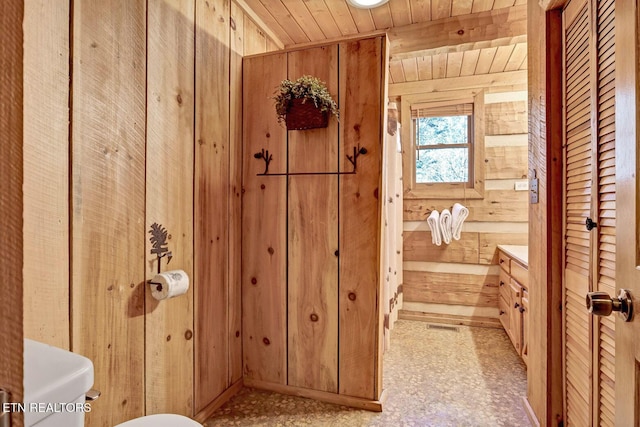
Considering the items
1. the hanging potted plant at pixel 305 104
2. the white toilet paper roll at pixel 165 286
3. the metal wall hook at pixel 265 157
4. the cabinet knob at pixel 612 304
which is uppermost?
the hanging potted plant at pixel 305 104

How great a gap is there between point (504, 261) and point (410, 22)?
2.16 m

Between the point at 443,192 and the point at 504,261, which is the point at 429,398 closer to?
the point at 504,261

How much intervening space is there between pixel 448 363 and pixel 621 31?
2319mm

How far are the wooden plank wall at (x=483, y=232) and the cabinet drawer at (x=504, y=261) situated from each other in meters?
0.10

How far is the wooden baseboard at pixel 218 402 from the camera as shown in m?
1.76

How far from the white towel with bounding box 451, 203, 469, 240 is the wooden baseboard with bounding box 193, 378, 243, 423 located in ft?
7.69

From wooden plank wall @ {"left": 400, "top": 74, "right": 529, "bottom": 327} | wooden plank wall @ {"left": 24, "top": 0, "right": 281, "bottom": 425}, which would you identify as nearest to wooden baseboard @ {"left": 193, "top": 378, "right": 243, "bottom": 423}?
wooden plank wall @ {"left": 24, "top": 0, "right": 281, "bottom": 425}

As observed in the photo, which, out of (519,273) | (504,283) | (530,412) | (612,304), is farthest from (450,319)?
(612,304)

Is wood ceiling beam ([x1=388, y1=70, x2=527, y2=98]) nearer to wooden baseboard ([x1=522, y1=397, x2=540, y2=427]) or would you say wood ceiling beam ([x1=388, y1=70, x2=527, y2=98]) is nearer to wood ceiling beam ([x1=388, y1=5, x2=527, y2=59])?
wood ceiling beam ([x1=388, y1=5, x2=527, y2=59])

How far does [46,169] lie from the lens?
1072mm

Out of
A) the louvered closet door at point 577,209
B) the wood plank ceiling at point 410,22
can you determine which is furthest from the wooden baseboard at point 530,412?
the wood plank ceiling at point 410,22

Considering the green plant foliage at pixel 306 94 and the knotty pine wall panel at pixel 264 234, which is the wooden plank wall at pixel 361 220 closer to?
the green plant foliage at pixel 306 94

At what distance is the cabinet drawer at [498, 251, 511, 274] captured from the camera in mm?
2795

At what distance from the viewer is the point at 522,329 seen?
237cm
